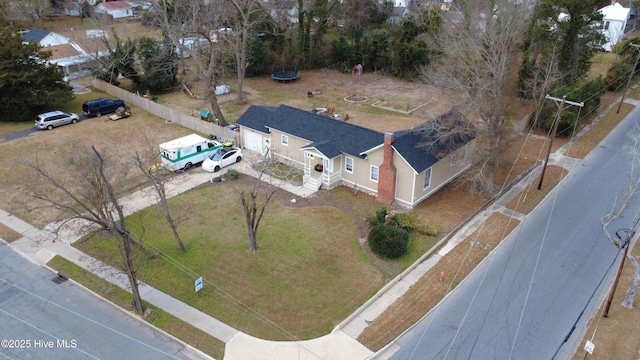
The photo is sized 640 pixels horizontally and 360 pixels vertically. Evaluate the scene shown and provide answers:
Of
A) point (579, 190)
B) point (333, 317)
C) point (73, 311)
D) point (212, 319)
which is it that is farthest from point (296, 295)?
point (579, 190)

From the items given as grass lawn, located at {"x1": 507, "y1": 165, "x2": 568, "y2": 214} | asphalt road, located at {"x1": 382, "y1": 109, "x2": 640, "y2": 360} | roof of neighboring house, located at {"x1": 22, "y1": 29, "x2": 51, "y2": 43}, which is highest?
roof of neighboring house, located at {"x1": 22, "y1": 29, "x2": 51, "y2": 43}

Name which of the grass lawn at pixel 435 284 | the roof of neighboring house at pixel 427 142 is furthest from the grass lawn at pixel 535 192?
the roof of neighboring house at pixel 427 142

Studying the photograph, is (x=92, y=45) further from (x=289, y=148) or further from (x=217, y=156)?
(x=289, y=148)

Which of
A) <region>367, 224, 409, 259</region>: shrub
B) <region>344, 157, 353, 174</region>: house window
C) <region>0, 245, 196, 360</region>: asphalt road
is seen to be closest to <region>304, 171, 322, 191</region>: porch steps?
<region>344, 157, 353, 174</region>: house window

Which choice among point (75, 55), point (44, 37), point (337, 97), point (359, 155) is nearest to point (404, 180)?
point (359, 155)

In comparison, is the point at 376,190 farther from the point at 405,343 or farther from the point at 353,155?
the point at 405,343

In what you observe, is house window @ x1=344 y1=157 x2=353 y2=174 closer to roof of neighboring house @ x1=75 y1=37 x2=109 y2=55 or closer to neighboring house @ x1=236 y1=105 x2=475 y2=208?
neighboring house @ x1=236 y1=105 x2=475 y2=208

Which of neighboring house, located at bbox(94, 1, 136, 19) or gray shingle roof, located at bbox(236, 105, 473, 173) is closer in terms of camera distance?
gray shingle roof, located at bbox(236, 105, 473, 173)
